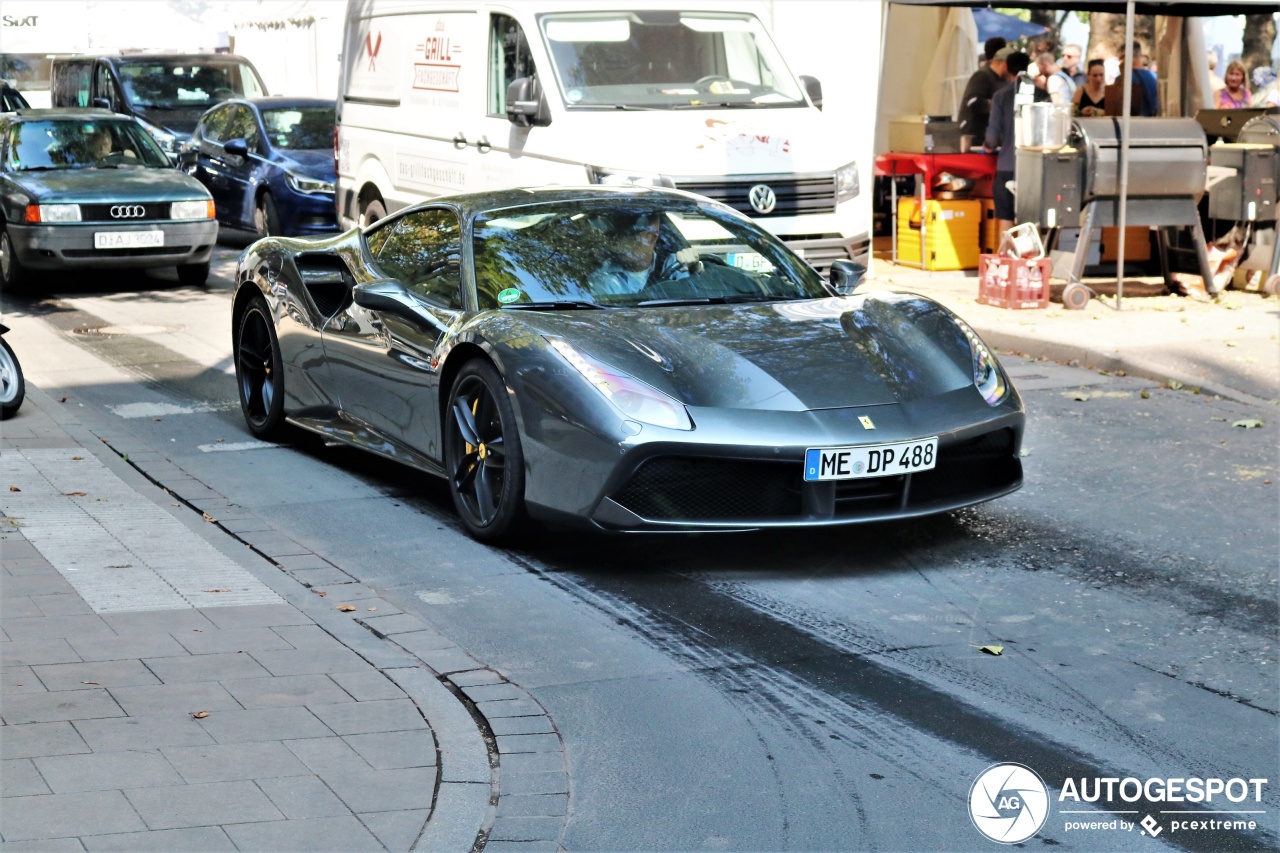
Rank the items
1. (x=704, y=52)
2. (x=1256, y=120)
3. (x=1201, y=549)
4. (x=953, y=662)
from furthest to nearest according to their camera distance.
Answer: (x=1256, y=120) → (x=704, y=52) → (x=1201, y=549) → (x=953, y=662)

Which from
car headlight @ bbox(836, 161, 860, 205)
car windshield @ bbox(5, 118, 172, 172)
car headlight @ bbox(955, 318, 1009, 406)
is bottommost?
car headlight @ bbox(955, 318, 1009, 406)

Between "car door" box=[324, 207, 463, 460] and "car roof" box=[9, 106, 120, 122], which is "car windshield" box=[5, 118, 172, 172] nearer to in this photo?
"car roof" box=[9, 106, 120, 122]

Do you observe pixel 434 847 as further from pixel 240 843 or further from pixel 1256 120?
pixel 1256 120

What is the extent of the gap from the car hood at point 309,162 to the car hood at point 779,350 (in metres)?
11.9

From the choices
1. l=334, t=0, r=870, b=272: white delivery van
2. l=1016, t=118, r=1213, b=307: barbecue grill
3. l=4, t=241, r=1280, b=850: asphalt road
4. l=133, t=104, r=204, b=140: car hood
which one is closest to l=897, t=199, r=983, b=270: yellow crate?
l=1016, t=118, r=1213, b=307: barbecue grill

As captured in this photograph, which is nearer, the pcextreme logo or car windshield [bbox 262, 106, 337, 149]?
the pcextreme logo

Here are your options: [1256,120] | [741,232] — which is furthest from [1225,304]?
[741,232]

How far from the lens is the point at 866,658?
5234 mm

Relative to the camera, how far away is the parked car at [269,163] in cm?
1775

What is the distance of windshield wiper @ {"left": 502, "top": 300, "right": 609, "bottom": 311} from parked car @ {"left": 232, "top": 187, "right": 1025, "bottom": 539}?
0.04ft

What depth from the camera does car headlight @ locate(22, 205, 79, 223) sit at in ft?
47.6

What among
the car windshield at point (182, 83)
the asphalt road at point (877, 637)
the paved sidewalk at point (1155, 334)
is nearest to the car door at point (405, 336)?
the asphalt road at point (877, 637)

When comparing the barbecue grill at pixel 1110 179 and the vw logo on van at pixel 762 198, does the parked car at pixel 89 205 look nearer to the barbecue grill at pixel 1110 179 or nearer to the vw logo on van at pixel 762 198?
the vw logo on van at pixel 762 198

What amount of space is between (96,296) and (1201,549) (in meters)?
11.4
